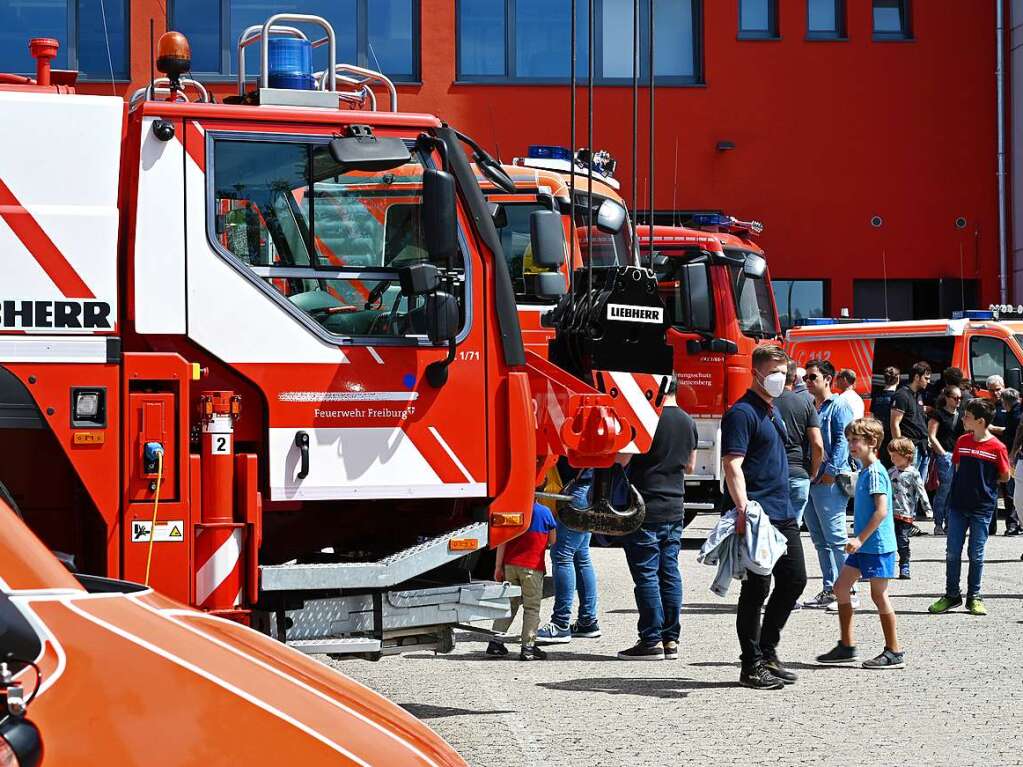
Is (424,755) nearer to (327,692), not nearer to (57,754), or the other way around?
(327,692)

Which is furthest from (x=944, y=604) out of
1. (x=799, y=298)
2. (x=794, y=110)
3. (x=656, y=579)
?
(x=794, y=110)

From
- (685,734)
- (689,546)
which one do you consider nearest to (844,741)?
(685,734)

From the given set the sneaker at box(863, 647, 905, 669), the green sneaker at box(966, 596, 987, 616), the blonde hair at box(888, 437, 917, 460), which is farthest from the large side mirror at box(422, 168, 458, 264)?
the green sneaker at box(966, 596, 987, 616)

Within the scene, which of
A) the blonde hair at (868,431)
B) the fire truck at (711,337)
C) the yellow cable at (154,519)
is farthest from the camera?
the fire truck at (711,337)

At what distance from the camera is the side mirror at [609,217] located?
8080 mm

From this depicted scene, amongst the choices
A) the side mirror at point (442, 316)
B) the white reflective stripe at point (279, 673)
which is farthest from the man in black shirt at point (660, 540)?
the white reflective stripe at point (279, 673)

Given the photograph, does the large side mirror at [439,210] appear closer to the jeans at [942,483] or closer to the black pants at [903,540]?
the black pants at [903,540]

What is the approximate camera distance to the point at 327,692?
3.60 meters

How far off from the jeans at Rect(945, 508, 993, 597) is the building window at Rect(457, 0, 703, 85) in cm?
1441

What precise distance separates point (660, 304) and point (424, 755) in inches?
190

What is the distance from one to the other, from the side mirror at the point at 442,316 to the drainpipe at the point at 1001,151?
2103 cm

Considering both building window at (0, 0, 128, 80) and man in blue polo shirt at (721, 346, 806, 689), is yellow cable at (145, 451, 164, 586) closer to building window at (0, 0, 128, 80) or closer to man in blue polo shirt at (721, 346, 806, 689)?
man in blue polo shirt at (721, 346, 806, 689)

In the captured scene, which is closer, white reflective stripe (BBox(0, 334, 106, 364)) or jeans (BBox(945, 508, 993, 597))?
white reflective stripe (BBox(0, 334, 106, 364))

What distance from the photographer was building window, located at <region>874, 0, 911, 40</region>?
26.3m
